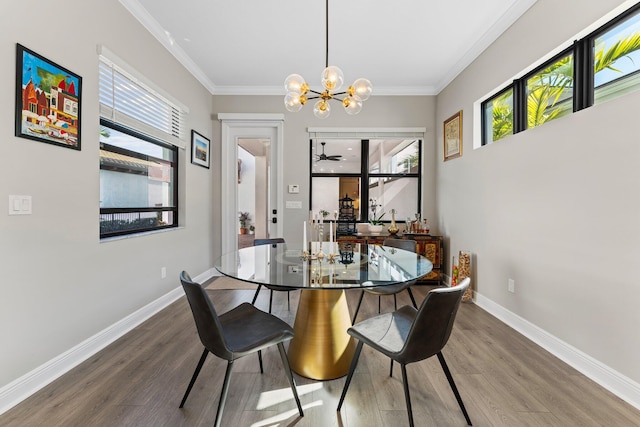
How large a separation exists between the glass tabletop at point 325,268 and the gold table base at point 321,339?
0.21 metres

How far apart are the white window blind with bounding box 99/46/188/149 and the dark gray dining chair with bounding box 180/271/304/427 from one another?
1.77 m

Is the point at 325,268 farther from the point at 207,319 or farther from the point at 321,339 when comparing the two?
the point at 207,319

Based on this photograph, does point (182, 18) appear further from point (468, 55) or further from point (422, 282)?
point (422, 282)

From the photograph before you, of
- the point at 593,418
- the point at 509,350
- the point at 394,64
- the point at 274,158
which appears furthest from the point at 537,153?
the point at 274,158

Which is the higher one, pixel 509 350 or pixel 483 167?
pixel 483 167

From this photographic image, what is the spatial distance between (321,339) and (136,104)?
2.56m

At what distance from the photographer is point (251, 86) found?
421cm

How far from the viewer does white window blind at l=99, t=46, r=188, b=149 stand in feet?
7.33

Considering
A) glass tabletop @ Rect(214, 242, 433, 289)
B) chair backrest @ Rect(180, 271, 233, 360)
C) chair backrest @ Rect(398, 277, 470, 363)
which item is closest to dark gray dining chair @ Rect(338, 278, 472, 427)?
chair backrest @ Rect(398, 277, 470, 363)

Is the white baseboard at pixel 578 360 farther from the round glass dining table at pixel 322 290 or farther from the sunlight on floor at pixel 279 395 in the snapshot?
the sunlight on floor at pixel 279 395

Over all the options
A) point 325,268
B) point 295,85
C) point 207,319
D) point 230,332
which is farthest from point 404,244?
point 207,319

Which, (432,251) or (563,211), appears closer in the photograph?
(563,211)

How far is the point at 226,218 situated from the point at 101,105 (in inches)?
92.5

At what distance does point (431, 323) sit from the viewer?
49.8 inches
